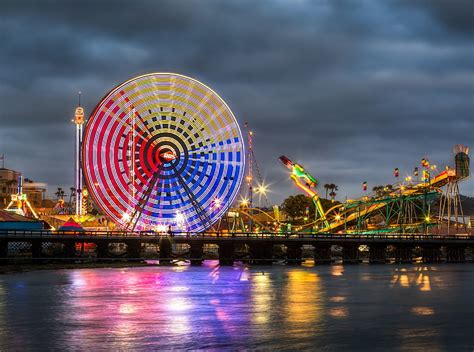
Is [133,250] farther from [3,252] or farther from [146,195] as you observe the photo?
[3,252]

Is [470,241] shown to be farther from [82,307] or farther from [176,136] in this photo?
[82,307]

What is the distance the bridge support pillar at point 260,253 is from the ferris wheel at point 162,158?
6.69 meters

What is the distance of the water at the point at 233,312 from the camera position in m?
32.1

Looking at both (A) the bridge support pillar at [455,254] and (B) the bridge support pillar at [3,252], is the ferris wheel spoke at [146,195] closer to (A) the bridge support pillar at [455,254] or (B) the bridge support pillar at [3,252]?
(B) the bridge support pillar at [3,252]

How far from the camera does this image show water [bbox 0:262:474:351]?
105ft

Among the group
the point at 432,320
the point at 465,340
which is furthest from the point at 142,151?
the point at 465,340

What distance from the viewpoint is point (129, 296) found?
4972cm

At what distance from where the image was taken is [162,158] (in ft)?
271

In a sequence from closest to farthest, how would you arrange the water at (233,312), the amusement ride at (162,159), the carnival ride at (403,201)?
the water at (233,312), the amusement ride at (162,159), the carnival ride at (403,201)

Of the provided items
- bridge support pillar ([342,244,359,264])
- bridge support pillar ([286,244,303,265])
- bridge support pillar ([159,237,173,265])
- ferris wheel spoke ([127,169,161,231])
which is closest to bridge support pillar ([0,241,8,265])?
ferris wheel spoke ([127,169,161,231])

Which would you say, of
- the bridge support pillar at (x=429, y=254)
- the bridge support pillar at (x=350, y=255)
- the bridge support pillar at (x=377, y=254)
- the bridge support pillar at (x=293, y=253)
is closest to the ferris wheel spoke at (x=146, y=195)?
the bridge support pillar at (x=293, y=253)

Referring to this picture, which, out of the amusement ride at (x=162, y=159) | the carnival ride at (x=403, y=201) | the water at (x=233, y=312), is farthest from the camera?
the carnival ride at (x=403, y=201)

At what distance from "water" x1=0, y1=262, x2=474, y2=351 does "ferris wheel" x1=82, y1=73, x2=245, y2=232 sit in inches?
534

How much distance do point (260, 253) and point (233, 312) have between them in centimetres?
4898
